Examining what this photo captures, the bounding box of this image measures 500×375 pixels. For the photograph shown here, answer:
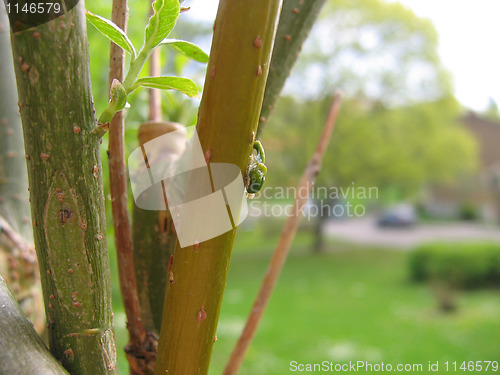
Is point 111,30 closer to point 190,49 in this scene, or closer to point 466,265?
point 190,49

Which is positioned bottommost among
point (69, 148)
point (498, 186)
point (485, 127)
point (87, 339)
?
point (498, 186)

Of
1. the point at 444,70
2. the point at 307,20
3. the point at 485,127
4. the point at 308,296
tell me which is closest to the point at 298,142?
the point at 444,70

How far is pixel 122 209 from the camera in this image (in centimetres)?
→ 48

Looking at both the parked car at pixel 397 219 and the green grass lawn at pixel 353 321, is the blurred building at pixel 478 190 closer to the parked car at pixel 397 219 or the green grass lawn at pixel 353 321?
the parked car at pixel 397 219

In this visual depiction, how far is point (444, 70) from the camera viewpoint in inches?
375

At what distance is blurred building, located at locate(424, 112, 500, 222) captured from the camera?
52.6 ft

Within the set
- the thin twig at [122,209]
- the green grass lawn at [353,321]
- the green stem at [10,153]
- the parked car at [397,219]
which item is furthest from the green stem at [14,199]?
the parked car at [397,219]

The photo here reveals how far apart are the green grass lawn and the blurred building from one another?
358 inches

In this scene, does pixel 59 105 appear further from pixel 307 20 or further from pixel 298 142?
pixel 298 142

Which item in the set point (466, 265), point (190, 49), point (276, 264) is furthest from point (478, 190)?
point (190, 49)

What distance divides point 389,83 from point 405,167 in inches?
70.8

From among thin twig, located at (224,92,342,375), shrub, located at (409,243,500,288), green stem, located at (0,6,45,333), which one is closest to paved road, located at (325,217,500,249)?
shrub, located at (409,243,500,288)

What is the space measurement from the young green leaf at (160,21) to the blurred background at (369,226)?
1.47 ft

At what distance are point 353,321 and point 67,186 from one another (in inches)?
224
